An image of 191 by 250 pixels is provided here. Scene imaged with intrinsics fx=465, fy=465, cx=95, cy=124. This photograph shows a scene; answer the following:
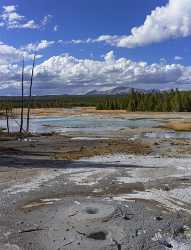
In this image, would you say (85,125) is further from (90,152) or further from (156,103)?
(156,103)

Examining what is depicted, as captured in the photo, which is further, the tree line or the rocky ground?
the tree line

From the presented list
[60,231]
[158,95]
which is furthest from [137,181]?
[158,95]

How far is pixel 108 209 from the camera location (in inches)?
416

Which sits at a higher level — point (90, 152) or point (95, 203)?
point (95, 203)

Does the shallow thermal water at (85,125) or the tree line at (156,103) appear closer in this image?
the shallow thermal water at (85,125)

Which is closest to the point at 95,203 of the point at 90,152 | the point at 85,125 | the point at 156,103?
the point at 90,152

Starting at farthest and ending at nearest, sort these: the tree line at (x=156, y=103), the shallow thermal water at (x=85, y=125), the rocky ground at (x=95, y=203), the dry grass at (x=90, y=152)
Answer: the tree line at (x=156, y=103), the shallow thermal water at (x=85, y=125), the dry grass at (x=90, y=152), the rocky ground at (x=95, y=203)

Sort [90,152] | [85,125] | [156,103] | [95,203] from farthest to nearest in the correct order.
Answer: [156,103], [85,125], [90,152], [95,203]

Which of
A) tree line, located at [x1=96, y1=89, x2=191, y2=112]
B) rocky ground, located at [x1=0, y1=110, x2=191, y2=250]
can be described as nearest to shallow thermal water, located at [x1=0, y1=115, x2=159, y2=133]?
rocky ground, located at [x1=0, y1=110, x2=191, y2=250]

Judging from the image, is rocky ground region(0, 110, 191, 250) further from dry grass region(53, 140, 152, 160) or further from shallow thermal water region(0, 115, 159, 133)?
shallow thermal water region(0, 115, 159, 133)

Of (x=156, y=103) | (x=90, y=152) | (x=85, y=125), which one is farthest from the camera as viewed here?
(x=156, y=103)

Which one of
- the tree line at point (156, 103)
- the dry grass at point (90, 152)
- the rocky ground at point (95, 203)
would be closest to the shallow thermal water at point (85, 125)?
the dry grass at point (90, 152)

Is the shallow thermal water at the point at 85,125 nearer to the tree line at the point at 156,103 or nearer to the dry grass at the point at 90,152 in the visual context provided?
the dry grass at the point at 90,152

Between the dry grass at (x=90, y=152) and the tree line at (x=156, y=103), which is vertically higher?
the tree line at (x=156, y=103)
